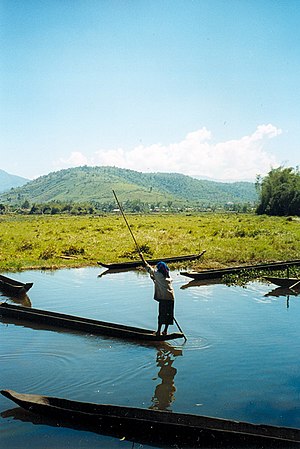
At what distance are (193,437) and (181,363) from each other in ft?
12.0

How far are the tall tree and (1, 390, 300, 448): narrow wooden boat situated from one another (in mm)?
67062

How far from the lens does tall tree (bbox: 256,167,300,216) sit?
70000 mm

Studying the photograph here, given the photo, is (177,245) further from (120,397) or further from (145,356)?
(120,397)

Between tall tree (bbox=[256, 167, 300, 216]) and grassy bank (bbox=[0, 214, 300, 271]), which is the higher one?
tall tree (bbox=[256, 167, 300, 216])

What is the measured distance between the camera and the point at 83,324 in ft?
39.4

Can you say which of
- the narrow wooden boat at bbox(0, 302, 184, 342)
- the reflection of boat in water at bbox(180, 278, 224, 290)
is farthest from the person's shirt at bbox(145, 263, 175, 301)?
the reflection of boat in water at bbox(180, 278, 224, 290)

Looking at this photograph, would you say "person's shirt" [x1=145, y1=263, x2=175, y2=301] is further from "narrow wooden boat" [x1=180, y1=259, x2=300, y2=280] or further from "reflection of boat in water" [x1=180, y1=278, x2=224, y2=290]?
"narrow wooden boat" [x1=180, y1=259, x2=300, y2=280]

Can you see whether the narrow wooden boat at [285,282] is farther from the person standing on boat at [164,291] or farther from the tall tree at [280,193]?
the tall tree at [280,193]

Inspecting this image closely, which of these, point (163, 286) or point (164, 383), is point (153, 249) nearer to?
point (163, 286)

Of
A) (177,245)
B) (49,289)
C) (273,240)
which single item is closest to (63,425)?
(49,289)

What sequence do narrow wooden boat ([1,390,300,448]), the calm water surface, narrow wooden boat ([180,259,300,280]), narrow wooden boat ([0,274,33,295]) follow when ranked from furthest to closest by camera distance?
narrow wooden boat ([180,259,300,280]), narrow wooden boat ([0,274,33,295]), the calm water surface, narrow wooden boat ([1,390,300,448])

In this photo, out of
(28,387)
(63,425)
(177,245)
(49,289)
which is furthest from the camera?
(177,245)

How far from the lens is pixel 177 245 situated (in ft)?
103

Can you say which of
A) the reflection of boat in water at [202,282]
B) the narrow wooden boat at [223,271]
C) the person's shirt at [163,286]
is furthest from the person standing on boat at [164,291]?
the narrow wooden boat at [223,271]
